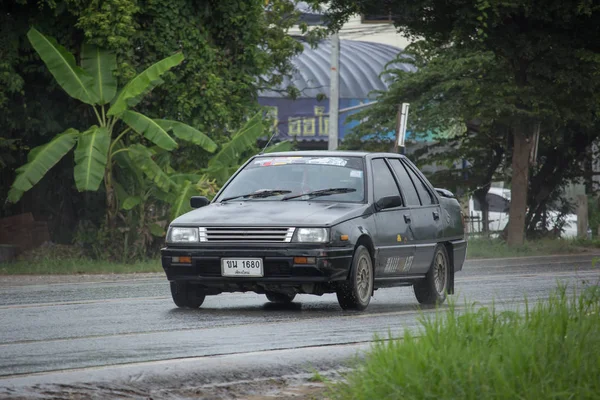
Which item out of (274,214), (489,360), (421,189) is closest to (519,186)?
(421,189)

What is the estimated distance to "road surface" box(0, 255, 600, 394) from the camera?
27.8 ft

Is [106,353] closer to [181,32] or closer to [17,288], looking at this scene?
[17,288]

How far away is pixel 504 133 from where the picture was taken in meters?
31.6

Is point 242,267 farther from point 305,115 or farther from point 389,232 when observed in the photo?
point 305,115

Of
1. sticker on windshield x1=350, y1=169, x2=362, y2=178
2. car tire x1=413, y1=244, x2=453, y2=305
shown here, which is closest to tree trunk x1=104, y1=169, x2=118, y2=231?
car tire x1=413, y1=244, x2=453, y2=305

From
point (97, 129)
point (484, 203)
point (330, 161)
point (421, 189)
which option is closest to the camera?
point (330, 161)

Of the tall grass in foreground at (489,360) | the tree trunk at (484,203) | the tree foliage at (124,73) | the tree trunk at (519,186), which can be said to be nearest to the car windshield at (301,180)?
the tall grass in foreground at (489,360)

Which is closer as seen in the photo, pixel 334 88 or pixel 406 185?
pixel 406 185

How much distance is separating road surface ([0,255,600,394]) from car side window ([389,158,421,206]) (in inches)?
43.5

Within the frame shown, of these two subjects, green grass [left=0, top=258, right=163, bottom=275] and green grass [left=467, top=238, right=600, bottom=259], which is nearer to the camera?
green grass [left=0, top=258, right=163, bottom=275]

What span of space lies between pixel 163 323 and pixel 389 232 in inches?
112

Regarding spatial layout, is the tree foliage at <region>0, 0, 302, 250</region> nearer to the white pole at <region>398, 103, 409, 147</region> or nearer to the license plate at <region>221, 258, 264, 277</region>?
the white pole at <region>398, 103, 409, 147</region>

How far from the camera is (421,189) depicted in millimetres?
13828

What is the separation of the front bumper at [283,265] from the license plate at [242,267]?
0.04 meters
